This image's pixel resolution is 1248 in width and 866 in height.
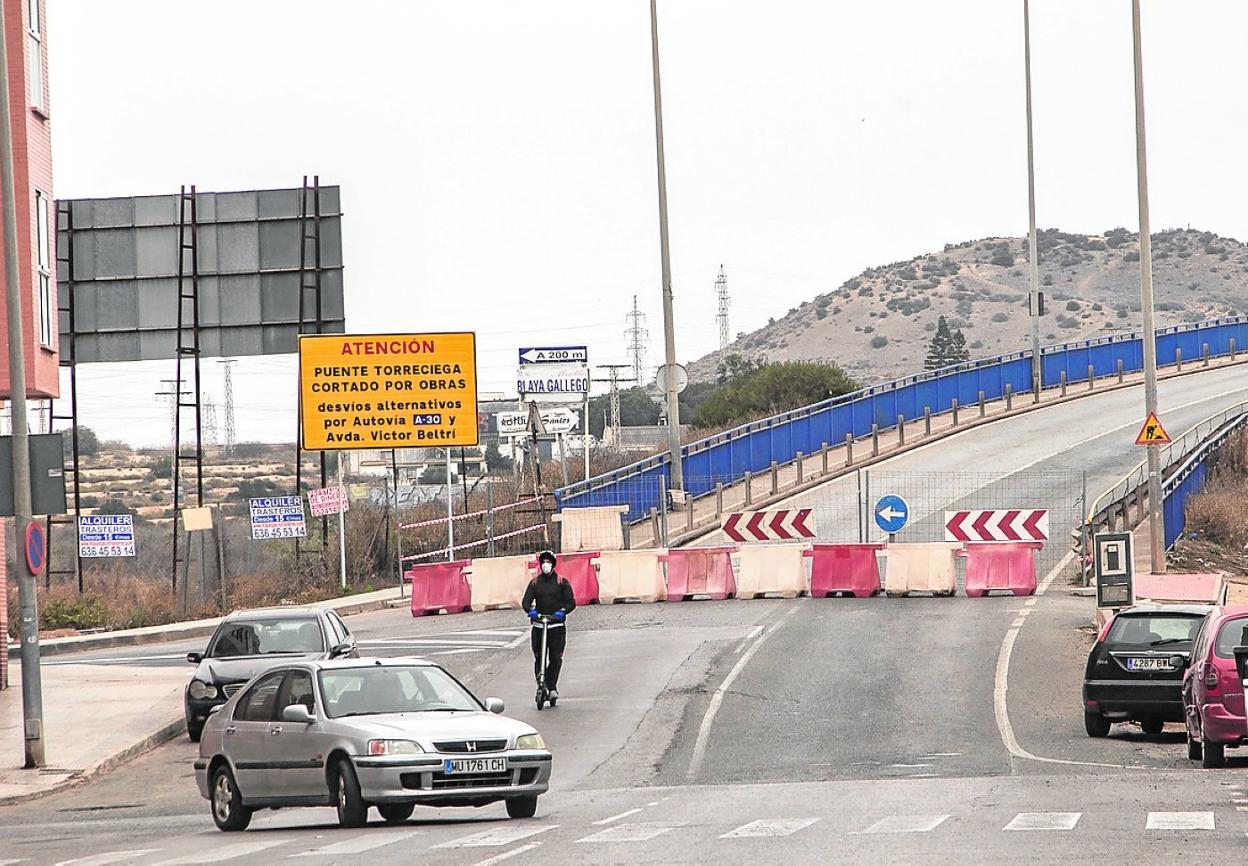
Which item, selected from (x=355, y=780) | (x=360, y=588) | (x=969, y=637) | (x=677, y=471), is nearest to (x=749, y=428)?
(x=677, y=471)

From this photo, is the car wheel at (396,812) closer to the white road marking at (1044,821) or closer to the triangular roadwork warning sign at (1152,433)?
the white road marking at (1044,821)

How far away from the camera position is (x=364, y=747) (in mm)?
13789

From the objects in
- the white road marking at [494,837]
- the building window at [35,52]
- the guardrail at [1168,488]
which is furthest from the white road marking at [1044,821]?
the guardrail at [1168,488]

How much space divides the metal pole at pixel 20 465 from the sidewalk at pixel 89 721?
549mm

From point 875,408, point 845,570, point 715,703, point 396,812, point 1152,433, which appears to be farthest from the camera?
point 875,408

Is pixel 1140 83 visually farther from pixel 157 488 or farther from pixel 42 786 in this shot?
pixel 157 488

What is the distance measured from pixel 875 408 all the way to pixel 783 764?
1477 inches

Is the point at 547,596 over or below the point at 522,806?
over

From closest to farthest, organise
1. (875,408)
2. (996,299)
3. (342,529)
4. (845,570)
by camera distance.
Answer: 1. (845,570)
2. (342,529)
3. (875,408)
4. (996,299)

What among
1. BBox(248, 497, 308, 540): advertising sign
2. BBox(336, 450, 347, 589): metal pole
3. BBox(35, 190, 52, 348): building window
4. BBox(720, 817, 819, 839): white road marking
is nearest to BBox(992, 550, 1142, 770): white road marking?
BBox(720, 817, 819, 839): white road marking

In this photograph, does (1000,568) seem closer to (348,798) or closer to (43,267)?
(43,267)

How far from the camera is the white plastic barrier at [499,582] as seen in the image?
3575cm

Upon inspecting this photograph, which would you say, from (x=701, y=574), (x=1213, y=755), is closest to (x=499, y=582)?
(x=701, y=574)

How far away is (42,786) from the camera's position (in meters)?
18.9
